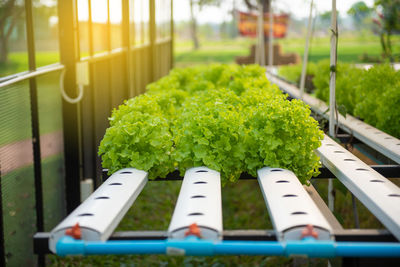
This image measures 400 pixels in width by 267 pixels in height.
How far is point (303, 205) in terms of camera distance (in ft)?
7.70

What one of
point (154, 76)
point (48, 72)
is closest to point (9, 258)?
point (48, 72)

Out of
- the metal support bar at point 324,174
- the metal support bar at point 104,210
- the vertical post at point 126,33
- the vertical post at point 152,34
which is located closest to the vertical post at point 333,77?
the metal support bar at point 324,174

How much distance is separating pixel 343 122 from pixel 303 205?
107 inches

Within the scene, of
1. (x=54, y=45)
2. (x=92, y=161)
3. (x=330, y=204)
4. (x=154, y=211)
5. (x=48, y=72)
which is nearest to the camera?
(x=330, y=204)

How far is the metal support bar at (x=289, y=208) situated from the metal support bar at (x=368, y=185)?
26 cm

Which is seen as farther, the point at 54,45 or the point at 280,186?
the point at 54,45

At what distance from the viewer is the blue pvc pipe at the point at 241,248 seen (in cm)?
207

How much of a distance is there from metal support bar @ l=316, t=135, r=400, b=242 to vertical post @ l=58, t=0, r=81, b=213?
278 centimetres

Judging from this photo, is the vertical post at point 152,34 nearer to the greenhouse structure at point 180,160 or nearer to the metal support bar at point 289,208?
the greenhouse structure at point 180,160

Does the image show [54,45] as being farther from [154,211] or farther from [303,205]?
[303,205]

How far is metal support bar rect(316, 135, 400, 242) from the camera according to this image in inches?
91.7

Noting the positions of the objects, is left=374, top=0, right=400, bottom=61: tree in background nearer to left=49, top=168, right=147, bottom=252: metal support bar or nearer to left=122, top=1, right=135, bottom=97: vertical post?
left=122, top=1, right=135, bottom=97: vertical post

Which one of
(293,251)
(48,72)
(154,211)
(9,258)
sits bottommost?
(154,211)

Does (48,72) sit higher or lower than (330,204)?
higher
